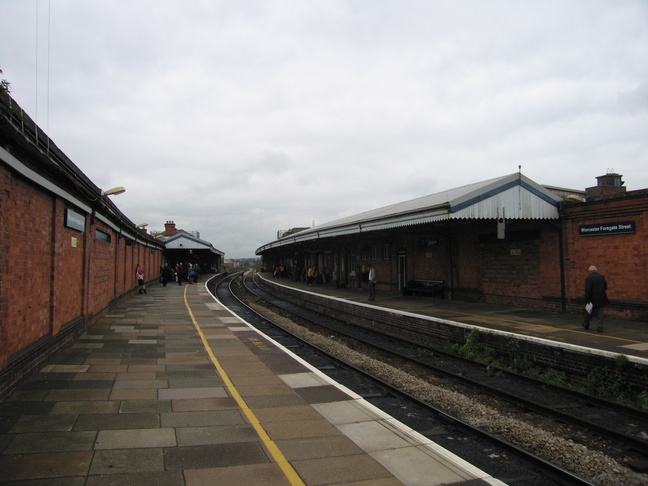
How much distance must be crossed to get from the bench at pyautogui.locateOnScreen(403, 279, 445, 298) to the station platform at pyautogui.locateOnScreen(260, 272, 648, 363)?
1274mm

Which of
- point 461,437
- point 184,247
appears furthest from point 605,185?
point 184,247

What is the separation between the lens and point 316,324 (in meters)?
15.8

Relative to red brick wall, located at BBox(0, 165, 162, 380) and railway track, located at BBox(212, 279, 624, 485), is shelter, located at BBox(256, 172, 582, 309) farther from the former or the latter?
red brick wall, located at BBox(0, 165, 162, 380)

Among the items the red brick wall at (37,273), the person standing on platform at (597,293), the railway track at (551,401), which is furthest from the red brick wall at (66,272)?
the person standing on platform at (597,293)

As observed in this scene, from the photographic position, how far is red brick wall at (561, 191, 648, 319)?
1083 cm

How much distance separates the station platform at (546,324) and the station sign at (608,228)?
226cm

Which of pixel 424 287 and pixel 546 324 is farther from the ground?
pixel 424 287

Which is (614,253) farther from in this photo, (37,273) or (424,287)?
(37,273)

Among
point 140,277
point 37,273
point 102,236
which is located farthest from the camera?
point 140,277

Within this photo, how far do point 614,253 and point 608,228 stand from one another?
2.20 feet

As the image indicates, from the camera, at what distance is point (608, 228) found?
1159 cm

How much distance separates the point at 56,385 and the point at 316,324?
1039 centimetres

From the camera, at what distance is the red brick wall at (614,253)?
10.8m

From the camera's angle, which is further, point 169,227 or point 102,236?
point 169,227
